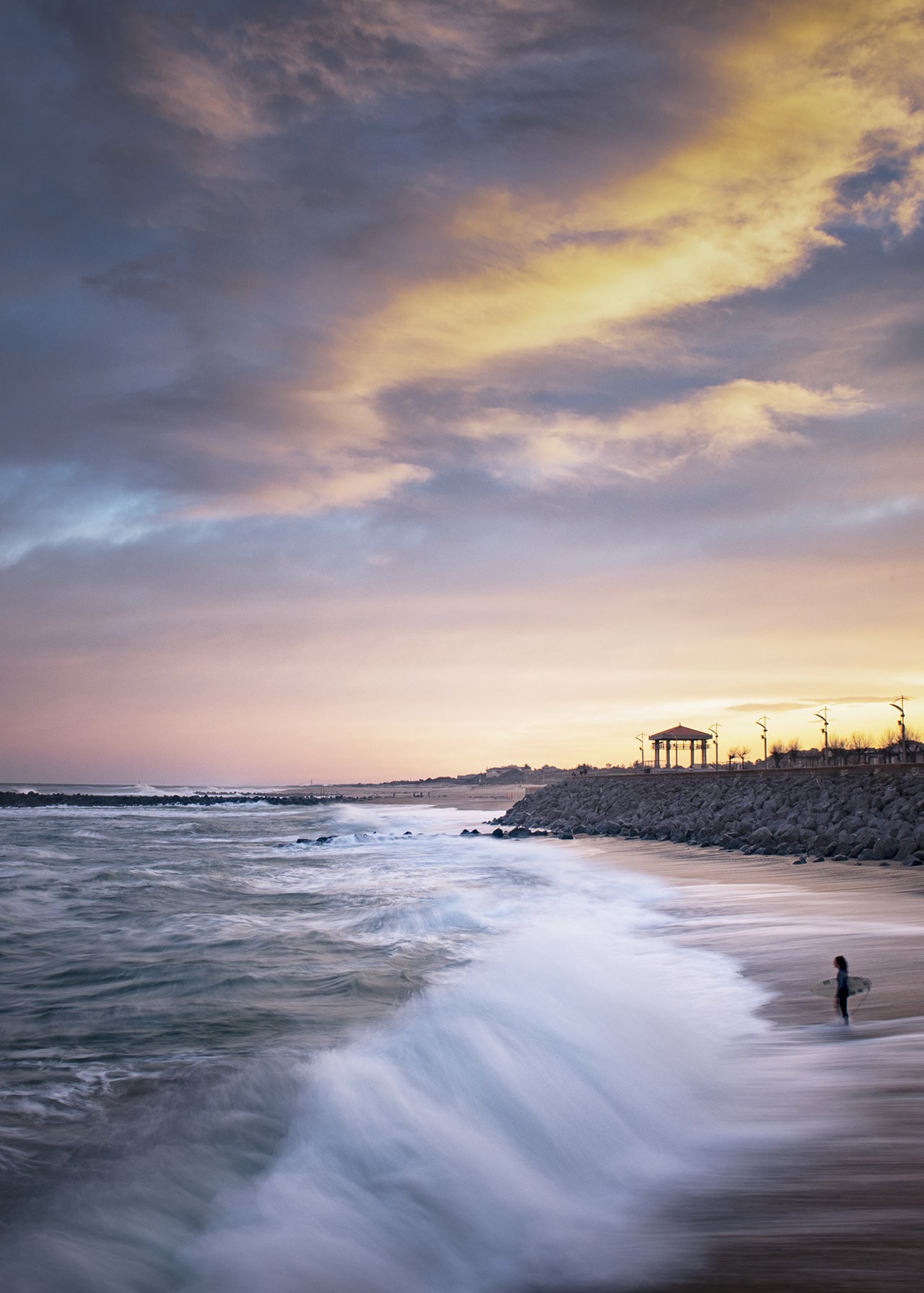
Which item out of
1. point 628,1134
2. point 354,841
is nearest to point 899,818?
point 628,1134

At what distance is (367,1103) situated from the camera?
6770mm

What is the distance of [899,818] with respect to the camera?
21953mm

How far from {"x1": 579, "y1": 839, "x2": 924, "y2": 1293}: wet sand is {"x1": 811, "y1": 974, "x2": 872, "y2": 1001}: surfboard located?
0.44ft

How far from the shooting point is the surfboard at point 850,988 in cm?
799

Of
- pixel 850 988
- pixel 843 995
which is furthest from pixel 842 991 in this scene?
pixel 850 988

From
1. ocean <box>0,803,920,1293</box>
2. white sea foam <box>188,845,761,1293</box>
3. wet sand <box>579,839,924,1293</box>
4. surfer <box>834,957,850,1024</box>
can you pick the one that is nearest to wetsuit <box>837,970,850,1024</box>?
surfer <box>834,957,850,1024</box>

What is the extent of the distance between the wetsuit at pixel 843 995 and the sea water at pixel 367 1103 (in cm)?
73

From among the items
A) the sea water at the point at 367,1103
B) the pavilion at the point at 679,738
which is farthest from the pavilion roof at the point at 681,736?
the sea water at the point at 367,1103

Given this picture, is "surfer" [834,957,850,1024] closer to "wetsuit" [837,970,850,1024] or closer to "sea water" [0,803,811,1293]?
"wetsuit" [837,970,850,1024]

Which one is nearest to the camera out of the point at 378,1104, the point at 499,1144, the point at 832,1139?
the point at 832,1139

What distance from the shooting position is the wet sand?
4066 mm

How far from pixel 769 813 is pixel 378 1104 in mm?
25573

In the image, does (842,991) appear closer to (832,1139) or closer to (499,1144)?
(832,1139)

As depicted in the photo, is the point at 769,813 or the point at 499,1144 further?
the point at 769,813
